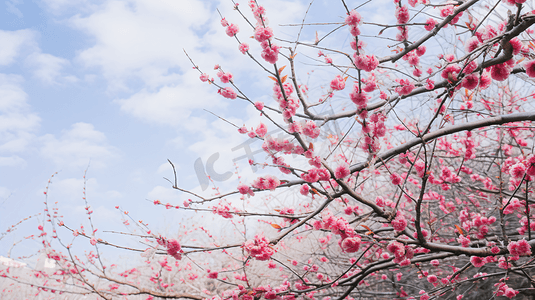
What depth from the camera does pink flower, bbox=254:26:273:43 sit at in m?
2.27

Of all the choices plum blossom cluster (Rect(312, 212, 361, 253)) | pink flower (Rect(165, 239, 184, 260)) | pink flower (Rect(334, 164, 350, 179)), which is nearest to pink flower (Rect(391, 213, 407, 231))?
plum blossom cluster (Rect(312, 212, 361, 253))

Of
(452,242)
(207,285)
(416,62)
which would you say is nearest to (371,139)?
(416,62)

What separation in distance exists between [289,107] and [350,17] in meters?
0.77

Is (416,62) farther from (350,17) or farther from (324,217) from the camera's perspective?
(324,217)

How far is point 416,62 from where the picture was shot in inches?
115

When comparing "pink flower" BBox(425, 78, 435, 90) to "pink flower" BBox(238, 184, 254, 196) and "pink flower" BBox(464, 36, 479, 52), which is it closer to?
"pink flower" BBox(464, 36, 479, 52)

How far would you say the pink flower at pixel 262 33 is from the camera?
7.44 ft

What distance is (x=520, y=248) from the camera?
7.25 ft

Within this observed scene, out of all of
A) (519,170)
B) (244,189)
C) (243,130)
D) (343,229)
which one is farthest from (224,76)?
(519,170)

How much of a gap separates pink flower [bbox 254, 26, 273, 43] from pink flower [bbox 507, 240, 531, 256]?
2.40m

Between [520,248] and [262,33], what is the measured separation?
97.9 inches

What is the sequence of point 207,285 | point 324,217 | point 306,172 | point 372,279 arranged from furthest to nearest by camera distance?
point 207,285, point 372,279, point 306,172, point 324,217

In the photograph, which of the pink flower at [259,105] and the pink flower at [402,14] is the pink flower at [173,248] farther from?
the pink flower at [402,14]

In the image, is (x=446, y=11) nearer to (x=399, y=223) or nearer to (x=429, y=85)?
(x=429, y=85)
